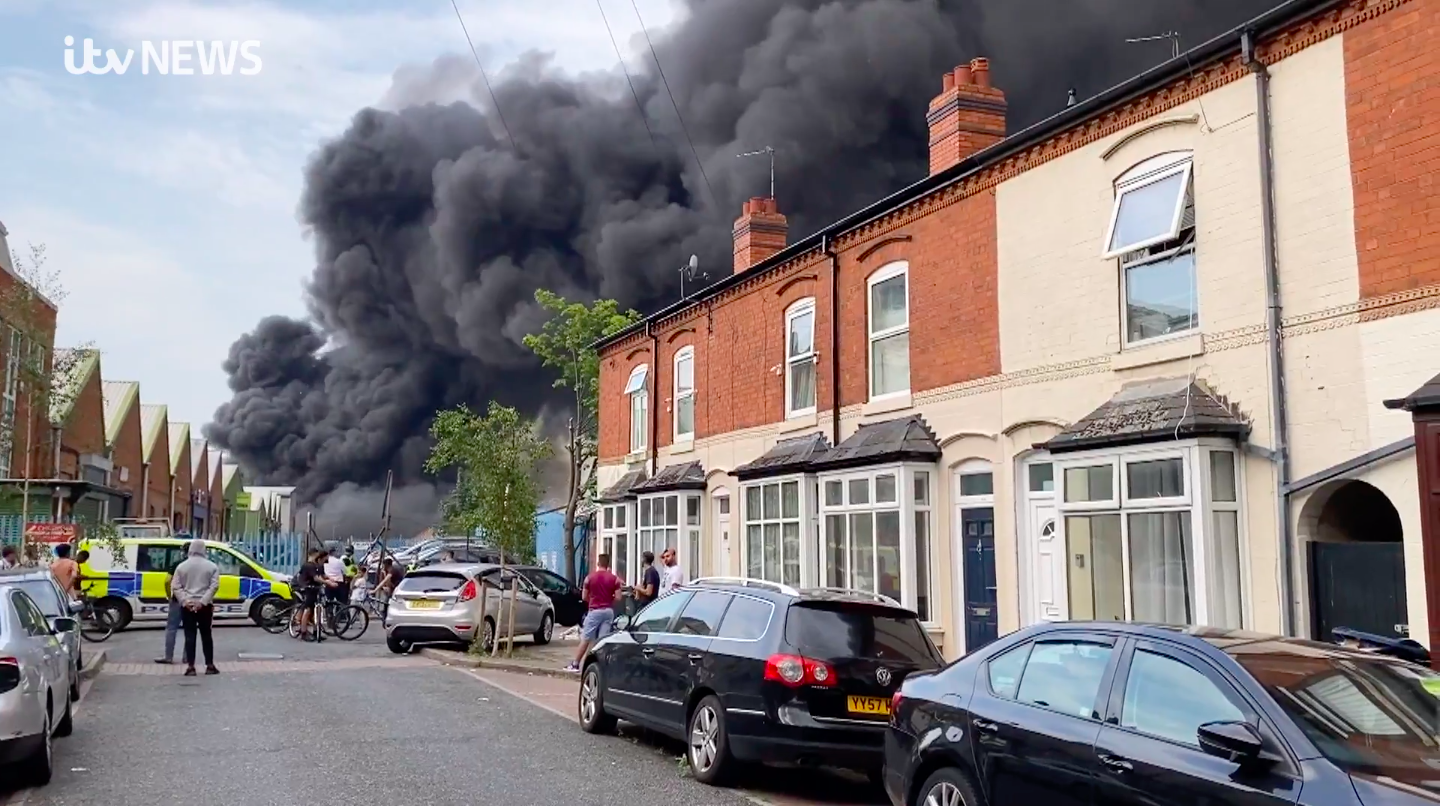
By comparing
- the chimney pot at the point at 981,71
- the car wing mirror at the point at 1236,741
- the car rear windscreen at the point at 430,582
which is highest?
the chimney pot at the point at 981,71

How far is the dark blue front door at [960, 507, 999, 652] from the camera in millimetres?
14195

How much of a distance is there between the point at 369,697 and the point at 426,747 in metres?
3.67

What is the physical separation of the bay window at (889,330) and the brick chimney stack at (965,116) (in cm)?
150

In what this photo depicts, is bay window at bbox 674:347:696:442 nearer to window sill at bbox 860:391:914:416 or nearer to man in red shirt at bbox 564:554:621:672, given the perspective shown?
window sill at bbox 860:391:914:416

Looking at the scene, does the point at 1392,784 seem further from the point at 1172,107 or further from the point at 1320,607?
the point at 1172,107

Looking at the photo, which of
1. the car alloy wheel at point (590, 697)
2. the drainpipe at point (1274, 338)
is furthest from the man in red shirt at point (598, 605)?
the drainpipe at point (1274, 338)

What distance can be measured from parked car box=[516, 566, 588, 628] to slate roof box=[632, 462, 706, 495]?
2.63 meters

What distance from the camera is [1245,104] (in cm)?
1105

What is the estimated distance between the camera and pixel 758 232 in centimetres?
2247

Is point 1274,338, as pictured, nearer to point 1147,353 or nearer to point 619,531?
point 1147,353

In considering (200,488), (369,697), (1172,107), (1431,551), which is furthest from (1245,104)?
(200,488)

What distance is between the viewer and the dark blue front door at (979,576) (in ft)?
46.6

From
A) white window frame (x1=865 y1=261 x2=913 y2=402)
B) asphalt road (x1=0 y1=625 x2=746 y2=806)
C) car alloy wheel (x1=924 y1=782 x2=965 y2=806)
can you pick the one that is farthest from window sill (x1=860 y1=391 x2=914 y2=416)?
car alloy wheel (x1=924 y1=782 x2=965 y2=806)

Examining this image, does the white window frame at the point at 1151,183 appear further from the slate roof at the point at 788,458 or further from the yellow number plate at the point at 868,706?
the slate roof at the point at 788,458
